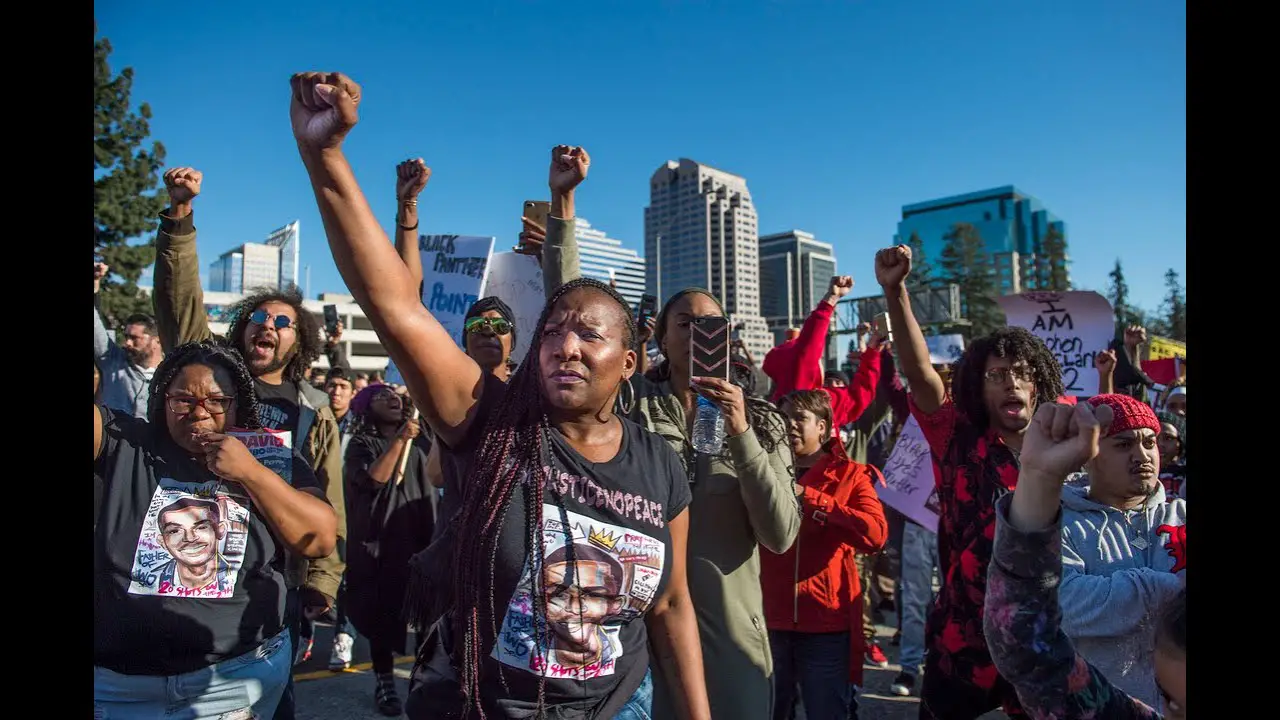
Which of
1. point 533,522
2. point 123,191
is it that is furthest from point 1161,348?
point 123,191

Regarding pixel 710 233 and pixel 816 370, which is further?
pixel 710 233

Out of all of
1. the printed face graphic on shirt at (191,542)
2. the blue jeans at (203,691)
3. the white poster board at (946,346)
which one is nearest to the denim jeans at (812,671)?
the blue jeans at (203,691)

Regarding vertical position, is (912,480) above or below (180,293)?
below

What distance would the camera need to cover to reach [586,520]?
198cm

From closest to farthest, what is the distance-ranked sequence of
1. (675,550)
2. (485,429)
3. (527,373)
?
(485,429) < (527,373) < (675,550)

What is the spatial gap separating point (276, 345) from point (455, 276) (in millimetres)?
2185

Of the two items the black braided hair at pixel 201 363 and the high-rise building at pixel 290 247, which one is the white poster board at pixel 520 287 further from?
the high-rise building at pixel 290 247

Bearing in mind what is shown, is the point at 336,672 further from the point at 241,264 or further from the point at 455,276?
the point at 241,264

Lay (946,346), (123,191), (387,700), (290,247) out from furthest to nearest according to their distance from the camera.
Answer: (290,247) → (123,191) → (946,346) → (387,700)

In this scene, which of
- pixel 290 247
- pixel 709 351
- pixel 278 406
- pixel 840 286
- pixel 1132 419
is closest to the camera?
pixel 1132 419
